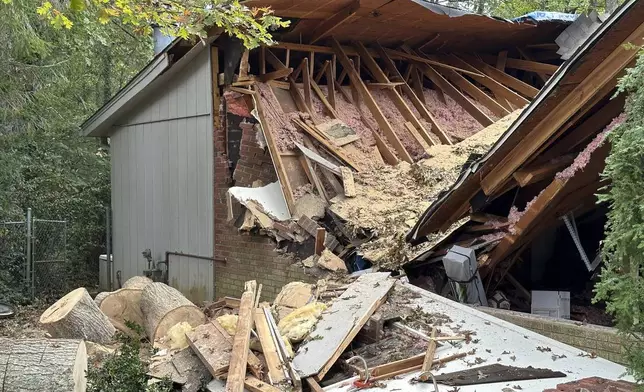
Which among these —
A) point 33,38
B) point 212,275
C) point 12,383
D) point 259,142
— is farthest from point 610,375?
point 33,38

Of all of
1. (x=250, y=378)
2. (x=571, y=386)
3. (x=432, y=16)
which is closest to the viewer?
(x=571, y=386)

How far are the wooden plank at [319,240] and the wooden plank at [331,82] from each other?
3150mm

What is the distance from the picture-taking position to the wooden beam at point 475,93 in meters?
12.4

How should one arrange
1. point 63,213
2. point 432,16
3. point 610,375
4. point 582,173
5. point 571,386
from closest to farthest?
1. point 571,386
2. point 610,375
3. point 582,173
4. point 432,16
5. point 63,213

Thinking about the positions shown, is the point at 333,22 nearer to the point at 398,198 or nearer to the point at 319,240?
the point at 398,198

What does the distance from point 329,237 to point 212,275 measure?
295cm

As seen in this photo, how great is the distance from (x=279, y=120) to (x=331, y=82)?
1.73 m

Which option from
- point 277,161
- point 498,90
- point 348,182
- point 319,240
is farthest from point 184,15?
point 498,90

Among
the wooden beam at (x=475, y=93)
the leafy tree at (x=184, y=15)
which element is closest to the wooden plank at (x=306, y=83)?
the leafy tree at (x=184, y=15)

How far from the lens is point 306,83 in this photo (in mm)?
11000

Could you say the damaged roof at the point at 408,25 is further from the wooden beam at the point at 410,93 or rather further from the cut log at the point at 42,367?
the cut log at the point at 42,367

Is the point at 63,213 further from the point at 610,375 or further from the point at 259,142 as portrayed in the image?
the point at 610,375

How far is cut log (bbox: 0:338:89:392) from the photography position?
19.3ft

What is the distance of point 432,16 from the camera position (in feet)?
35.3
